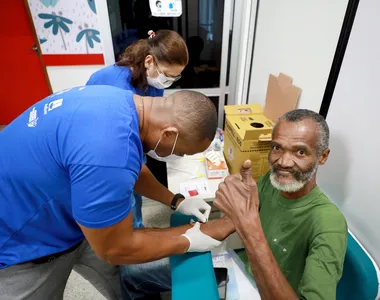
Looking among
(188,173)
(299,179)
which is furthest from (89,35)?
(299,179)

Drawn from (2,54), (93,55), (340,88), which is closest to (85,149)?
(340,88)

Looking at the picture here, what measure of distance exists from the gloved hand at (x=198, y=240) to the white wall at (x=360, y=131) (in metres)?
0.63

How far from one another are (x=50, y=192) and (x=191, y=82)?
6.77ft

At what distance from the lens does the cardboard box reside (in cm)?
146

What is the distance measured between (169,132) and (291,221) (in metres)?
0.68

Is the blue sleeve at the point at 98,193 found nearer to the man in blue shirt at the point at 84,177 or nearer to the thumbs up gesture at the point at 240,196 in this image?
the man in blue shirt at the point at 84,177

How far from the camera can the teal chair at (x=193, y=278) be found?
2.62 feet

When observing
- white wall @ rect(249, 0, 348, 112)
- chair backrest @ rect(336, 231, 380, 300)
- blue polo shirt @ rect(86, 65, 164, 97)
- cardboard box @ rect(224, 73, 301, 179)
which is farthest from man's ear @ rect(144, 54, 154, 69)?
chair backrest @ rect(336, 231, 380, 300)

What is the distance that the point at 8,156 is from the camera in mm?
796

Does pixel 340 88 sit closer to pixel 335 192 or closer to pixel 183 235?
pixel 335 192

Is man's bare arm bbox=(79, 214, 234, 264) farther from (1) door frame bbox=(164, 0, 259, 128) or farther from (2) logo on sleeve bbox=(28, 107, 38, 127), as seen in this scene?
(1) door frame bbox=(164, 0, 259, 128)

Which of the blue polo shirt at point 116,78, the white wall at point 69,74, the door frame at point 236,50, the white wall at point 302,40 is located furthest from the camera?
the white wall at point 69,74

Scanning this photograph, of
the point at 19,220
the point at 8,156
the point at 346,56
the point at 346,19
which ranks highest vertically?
the point at 346,19

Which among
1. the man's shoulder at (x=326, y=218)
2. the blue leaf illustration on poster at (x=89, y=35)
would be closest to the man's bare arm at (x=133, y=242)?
the man's shoulder at (x=326, y=218)
